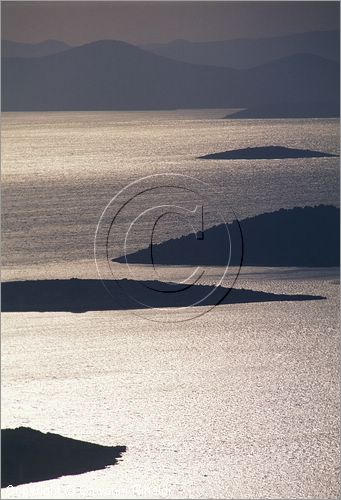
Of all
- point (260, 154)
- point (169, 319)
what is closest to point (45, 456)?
point (169, 319)

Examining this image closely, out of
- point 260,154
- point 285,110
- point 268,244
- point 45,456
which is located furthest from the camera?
point 260,154

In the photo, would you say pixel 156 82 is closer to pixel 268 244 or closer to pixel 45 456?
pixel 268 244

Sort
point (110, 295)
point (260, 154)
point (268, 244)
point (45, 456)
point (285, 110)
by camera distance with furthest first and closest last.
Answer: point (260, 154) < point (285, 110) < point (268, 244) < point (110, 295) < point (45, 456)

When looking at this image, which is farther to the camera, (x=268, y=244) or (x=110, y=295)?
(x=268, y=244)

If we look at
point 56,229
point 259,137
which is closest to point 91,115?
point 56,229
